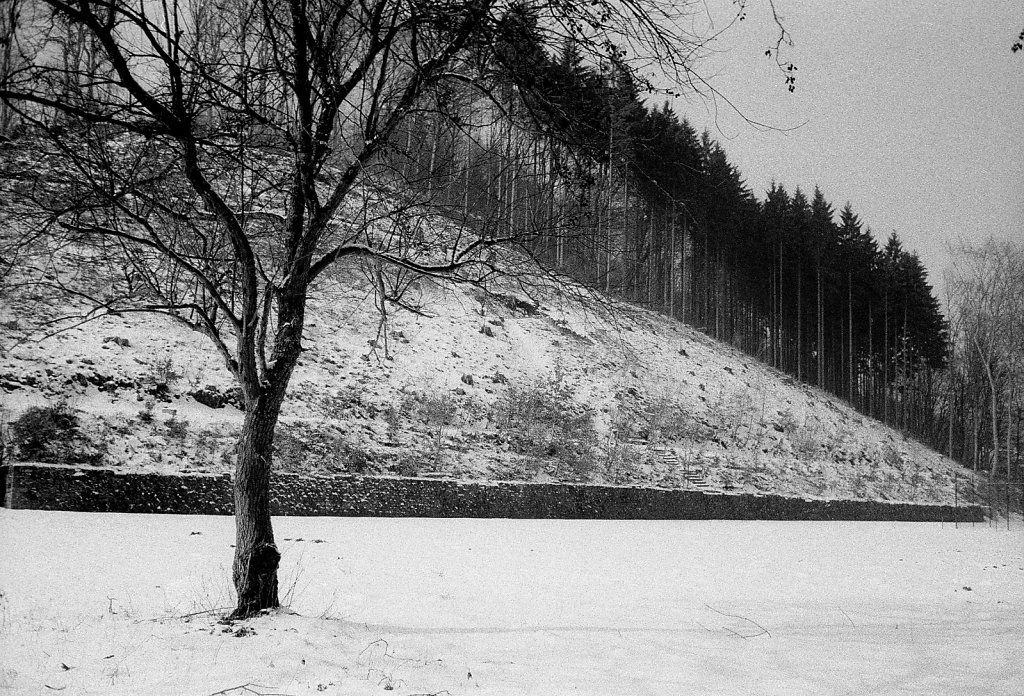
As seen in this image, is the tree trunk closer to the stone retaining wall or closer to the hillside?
the hillside

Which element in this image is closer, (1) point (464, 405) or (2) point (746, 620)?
(2) point (746, 620)

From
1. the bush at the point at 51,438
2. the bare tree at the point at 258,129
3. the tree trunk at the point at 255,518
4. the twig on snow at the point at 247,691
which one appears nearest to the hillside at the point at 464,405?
the bush at the point at 51,438

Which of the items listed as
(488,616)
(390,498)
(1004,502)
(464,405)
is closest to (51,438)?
(390,498)

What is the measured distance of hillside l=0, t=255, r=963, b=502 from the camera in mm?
15383

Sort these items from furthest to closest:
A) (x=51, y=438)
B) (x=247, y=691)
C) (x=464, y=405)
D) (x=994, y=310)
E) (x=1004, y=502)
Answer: (x=1004, y=502)
(x=464, y=405)
(x=994, y=310)
(x=51, y=438)
(x=247, y=691)

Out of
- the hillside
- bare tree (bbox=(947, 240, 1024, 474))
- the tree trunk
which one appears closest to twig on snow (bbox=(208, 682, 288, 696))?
the tree trunk

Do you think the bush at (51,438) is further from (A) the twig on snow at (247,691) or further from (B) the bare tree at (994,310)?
(B) the bare tree at (994,310)

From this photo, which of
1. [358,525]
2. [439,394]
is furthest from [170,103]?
[439,394]

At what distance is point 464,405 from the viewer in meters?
22.3

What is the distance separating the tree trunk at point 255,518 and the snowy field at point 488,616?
31 cm

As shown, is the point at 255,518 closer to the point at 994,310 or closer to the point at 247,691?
the point at 247,691

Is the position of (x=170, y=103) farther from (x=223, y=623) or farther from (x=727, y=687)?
(x=727, y=687)

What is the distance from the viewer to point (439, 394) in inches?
877

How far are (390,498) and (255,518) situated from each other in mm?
10124
